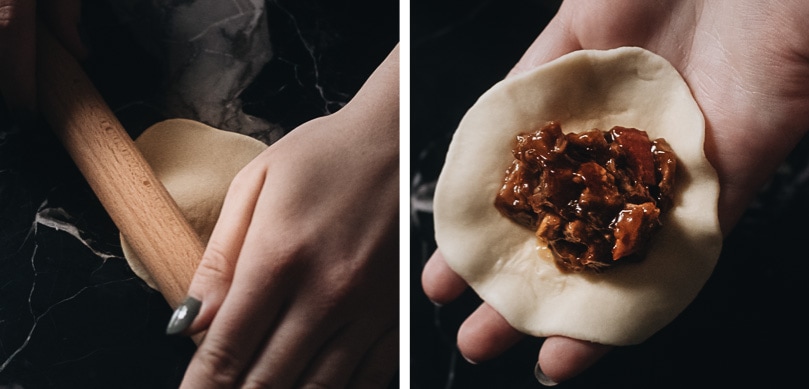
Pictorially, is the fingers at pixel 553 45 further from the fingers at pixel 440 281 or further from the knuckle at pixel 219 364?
the knuckle at pixel 219 364

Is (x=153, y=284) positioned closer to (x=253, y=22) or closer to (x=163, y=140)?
(x=163, y=140)

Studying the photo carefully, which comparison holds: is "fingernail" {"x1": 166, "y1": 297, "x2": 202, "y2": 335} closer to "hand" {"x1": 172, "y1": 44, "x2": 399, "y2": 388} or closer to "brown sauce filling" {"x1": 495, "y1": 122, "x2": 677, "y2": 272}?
"hand" {"x1": 172, "y1": 44, "x2": 399, "y2": 388}

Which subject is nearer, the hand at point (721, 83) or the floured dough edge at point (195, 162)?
the floured dough edge at point (195, 162)

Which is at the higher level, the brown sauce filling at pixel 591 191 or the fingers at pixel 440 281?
the brown sauce filling at pixel 591 191

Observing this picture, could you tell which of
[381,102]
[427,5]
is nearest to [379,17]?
[381,102]

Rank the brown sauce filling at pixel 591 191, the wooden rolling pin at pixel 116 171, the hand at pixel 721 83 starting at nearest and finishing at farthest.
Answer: the wooden rolling pin at pixel 116 171 < the brown sauce filling at pixel 591 191 < the hand at pixel 721 83

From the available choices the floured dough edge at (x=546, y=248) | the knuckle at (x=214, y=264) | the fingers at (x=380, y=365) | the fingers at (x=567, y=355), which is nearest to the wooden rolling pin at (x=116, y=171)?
the knuckle at (x=214, y=264)

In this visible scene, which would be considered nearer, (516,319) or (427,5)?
(516,319)
